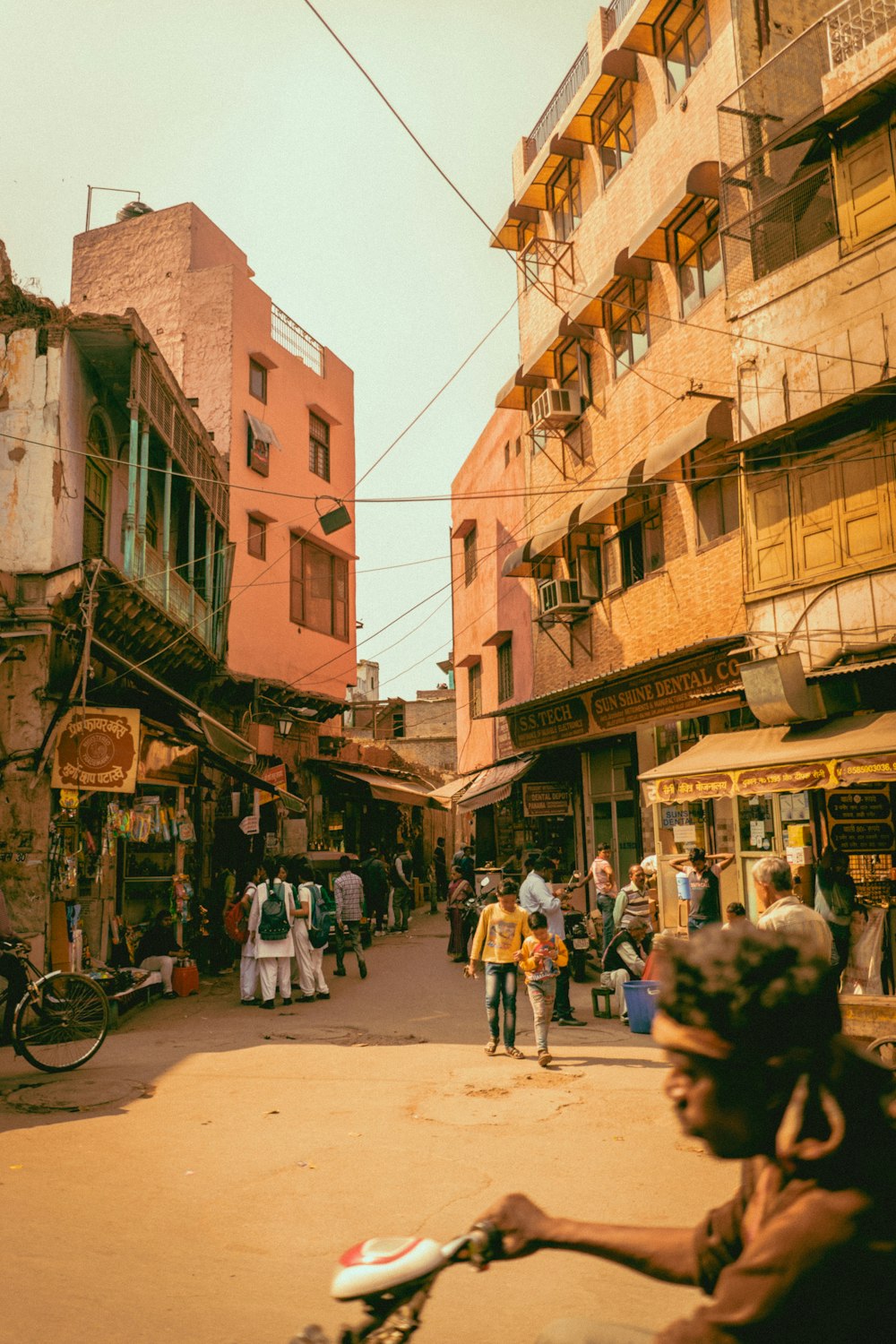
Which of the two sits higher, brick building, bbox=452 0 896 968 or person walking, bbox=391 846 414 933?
brick building, bbox=452 0 896 968

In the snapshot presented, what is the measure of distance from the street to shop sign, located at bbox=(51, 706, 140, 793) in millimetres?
2891

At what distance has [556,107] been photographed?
829 inches

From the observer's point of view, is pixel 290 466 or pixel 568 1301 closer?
pixel 568 1301

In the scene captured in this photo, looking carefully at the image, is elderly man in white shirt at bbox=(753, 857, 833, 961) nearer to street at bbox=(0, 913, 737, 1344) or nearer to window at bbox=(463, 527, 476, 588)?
street at bbox=(0, 913, 737, 1344)

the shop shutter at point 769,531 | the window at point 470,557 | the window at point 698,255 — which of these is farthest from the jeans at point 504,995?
the window at point 470,557

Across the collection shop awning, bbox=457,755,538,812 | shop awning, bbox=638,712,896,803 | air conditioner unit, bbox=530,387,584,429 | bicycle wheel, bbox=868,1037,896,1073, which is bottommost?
bicycle wheel, bbox=868,1037,896,1073

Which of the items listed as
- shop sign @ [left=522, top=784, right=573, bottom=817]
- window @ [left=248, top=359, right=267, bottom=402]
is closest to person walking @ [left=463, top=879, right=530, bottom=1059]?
shop sign @ [left=522, top=784, right=573, bottom=817]

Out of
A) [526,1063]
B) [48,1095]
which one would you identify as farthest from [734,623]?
[48,1095]

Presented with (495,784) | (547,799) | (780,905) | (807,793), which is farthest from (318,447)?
(780,905)

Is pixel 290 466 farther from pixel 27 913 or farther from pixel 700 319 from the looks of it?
pixel 27 913

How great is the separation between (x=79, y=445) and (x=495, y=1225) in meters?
13.1

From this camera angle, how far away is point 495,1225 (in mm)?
1948

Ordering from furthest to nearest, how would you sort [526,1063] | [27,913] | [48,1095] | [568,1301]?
[27,913] < [526,1063] < [48,1095] < [568,1301]

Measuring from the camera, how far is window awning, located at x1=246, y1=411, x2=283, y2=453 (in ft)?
78.1
